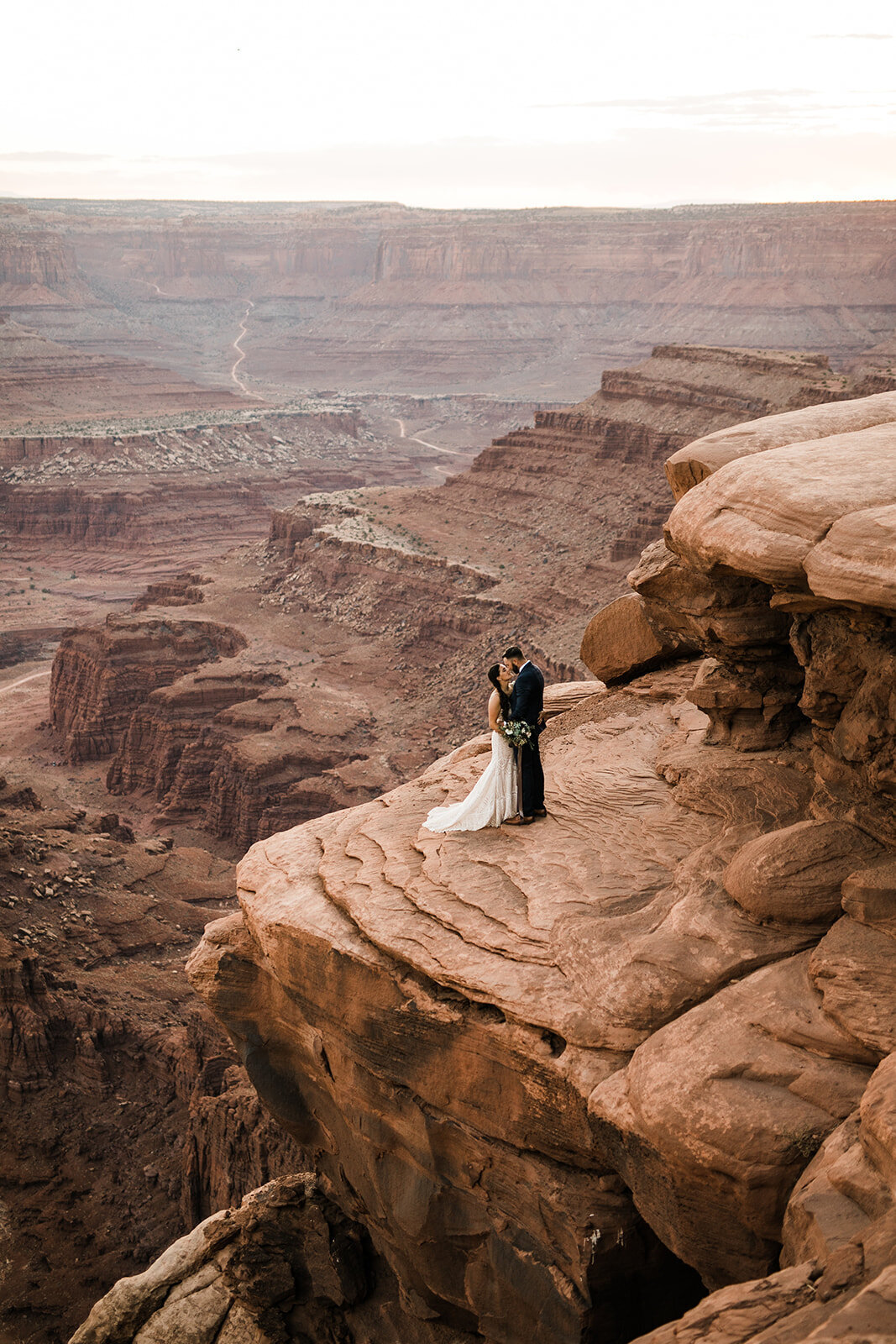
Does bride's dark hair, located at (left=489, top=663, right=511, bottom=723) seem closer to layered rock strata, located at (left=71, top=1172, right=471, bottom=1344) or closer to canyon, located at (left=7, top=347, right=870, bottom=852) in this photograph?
layered rock strata, located at (left=71, top=1172, right=471, bottom=1344)

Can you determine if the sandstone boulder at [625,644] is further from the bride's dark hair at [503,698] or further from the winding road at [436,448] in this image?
the winding road at [436,448]

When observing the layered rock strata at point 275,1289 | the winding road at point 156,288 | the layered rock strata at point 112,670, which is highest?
the winding road at point 156,288

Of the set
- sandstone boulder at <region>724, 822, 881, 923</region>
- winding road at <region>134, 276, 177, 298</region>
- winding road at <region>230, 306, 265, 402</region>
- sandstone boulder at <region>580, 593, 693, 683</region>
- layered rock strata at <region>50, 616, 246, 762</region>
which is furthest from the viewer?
winding road at <region>134, 276, 177, 298</region>

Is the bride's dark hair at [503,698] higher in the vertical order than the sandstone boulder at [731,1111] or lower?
higher

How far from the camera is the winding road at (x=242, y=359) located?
13700 cm

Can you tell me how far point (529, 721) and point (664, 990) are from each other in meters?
3.97

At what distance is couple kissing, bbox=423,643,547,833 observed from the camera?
13008mm

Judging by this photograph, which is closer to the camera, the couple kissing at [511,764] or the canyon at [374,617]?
the couple kissing at [511,764]

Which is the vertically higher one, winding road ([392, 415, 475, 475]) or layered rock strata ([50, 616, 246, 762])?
winding road ([392, 415, 475, 475])

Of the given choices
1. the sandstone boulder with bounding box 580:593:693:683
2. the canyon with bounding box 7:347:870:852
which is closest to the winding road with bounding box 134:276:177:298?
the canyon with bounding box 7:347:870:852

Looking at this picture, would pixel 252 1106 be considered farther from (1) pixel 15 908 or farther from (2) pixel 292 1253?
(1) pixel 15 908

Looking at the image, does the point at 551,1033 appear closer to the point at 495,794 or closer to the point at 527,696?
the point at 495,794

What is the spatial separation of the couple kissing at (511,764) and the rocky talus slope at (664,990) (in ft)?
1.21

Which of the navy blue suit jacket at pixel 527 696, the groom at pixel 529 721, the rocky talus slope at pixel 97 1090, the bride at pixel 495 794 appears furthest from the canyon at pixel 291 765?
the navy blue suit jacket at pixel 527 696
